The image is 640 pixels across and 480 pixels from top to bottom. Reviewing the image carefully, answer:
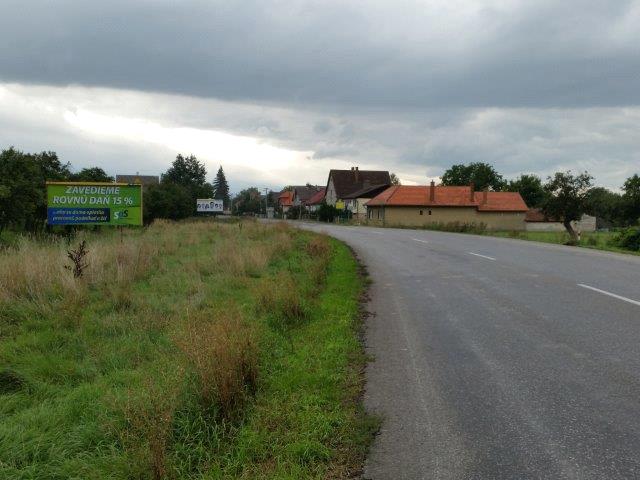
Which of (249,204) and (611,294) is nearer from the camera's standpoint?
(611,294)

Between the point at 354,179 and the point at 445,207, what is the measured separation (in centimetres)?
3763

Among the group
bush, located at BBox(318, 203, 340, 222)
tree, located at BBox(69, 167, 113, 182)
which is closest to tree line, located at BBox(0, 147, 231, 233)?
tree, located at BBox(69, 167, 113, 182)

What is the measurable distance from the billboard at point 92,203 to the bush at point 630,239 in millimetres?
20149

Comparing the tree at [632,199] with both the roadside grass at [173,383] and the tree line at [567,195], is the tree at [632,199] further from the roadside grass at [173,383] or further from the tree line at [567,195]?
the roadside grass at [173,383]

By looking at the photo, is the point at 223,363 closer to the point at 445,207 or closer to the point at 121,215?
the point at 121,215

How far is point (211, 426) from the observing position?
4.47 metres

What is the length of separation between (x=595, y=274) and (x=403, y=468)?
11326mm

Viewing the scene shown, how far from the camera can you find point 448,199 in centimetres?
7175

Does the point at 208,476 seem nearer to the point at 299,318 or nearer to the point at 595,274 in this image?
the point at 299,318

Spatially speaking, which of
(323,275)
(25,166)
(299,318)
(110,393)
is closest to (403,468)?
(110,393)

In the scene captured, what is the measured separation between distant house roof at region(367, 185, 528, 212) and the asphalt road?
2350 inches

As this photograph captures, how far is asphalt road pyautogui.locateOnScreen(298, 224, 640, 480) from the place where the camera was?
394 centimetres

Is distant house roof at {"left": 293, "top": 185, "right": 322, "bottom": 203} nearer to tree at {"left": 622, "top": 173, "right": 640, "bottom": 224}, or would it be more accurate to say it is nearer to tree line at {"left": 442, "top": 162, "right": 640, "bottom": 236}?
tree line at {"left": 442, "top": 162, "right": 640, "bottom": 236}

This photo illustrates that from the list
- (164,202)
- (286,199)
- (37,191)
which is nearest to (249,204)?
(286,199)
